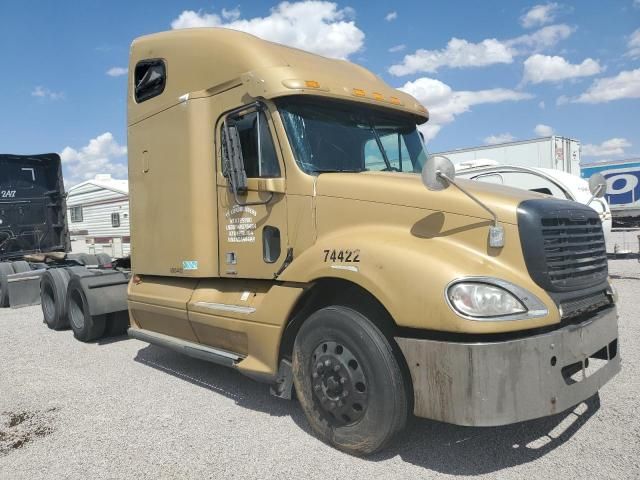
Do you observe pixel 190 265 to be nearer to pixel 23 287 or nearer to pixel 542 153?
pixel 23 287

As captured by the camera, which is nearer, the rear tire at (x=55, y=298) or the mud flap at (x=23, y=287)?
the rear tire at (x=55, y=298)

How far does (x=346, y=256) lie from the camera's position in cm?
371

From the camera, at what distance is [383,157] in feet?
15.6

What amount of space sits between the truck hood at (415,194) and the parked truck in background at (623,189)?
22454 millimetres

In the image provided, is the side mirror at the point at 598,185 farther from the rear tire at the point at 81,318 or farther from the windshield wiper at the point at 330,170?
the rear tire at the point at 81,318

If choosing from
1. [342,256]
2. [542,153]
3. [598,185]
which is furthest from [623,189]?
[342,256]

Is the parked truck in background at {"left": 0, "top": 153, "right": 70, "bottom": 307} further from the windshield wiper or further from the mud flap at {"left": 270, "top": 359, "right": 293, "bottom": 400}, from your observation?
the windshield wiper

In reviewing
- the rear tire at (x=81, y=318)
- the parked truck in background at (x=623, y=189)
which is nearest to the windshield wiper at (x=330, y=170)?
the rear tire at (x=81, y=318)

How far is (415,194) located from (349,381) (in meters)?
1.35

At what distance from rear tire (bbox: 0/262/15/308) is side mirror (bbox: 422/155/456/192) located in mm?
10502

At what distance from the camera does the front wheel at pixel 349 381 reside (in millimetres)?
3424

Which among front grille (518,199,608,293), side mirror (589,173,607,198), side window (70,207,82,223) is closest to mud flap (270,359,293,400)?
front grille (518,199,608,293)

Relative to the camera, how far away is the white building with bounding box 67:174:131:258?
72.2 feet

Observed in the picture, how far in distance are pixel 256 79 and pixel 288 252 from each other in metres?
1.48
